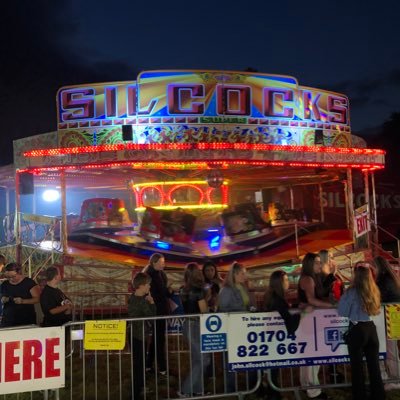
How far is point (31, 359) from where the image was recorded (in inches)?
199

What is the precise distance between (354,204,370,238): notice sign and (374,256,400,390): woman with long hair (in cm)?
610

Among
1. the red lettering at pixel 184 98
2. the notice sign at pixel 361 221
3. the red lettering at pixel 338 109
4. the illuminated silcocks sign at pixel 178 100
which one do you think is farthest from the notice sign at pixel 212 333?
the red lettering at pixel 338 109

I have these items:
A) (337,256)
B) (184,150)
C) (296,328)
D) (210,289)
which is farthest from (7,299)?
(337,256)

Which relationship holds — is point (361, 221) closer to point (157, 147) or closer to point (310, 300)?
point (157, 147)

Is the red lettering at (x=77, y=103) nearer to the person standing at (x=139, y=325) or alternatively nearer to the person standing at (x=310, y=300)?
the person standing at (x=139, y=325)

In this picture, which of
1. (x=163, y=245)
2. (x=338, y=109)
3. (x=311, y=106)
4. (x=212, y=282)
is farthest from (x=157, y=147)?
(x=338, y=109)

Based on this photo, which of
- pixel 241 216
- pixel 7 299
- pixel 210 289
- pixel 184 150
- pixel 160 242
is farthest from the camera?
pixel 241 216

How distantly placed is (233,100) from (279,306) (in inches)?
265

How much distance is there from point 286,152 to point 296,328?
6564 mm

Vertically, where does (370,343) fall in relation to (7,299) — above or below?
below

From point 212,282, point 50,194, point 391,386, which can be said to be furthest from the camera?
point 50,194

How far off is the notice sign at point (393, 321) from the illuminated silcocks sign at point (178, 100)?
656 centimetres

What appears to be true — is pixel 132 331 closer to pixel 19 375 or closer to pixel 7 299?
pixel 19 375

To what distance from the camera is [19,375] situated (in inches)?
A: 197
